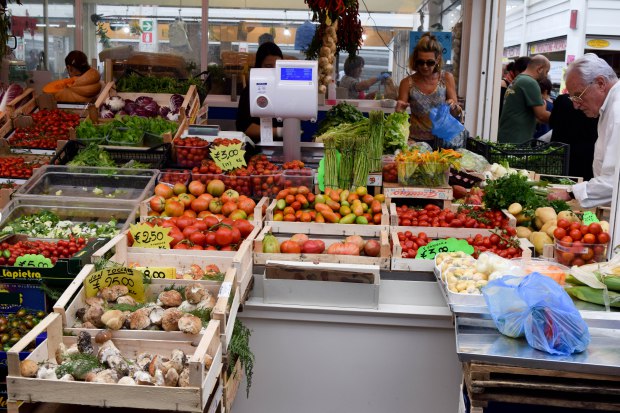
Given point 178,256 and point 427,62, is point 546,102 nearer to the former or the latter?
point 427,62

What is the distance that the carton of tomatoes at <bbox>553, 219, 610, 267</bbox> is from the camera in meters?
3.58

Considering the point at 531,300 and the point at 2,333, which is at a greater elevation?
the point at 531,300

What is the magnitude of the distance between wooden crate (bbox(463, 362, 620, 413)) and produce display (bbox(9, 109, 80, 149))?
481 cm

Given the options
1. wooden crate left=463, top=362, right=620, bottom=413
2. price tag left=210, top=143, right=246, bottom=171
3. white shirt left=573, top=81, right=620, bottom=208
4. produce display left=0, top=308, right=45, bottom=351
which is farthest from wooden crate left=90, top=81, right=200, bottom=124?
wooden crate left=463, top=362, right=620, bottom=413

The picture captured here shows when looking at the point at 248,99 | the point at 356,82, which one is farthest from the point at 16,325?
the point at 356,82

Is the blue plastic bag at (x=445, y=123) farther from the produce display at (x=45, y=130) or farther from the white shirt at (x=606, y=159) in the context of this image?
the produce display at (x=45, y=130)

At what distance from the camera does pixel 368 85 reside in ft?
32.4

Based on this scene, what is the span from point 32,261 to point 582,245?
9.53 ft

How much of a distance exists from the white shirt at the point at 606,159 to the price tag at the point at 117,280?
284 cm

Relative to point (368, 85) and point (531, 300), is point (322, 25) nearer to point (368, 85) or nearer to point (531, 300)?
point (368, 85)

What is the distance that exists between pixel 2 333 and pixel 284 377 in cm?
147

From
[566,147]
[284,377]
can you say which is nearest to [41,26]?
[566,147]

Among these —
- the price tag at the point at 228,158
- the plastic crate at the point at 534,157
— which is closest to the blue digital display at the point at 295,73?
the price tag at the point at 228,158

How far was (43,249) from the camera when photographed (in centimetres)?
398
